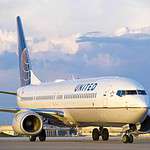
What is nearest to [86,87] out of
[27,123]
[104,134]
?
[104,134]

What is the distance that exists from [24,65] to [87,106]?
1546 cm

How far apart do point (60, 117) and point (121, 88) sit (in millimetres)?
7642

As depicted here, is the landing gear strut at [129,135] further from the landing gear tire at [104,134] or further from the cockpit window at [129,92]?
the landing gear tire at [104,134]

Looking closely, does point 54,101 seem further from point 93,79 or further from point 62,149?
point 62,149

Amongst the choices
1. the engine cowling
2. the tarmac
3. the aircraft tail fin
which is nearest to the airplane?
the engine cowling

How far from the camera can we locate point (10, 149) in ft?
92.6

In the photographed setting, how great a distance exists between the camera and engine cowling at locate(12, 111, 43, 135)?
3899 cm

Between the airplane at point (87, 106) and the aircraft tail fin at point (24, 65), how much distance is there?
2.34 metres

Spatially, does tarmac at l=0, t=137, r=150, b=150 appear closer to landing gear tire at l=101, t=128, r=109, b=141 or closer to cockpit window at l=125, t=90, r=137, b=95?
cockpit window at l=125, t=90, r=137, b=95

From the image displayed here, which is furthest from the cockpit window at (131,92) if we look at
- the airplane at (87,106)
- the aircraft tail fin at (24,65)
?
the aircraft tail fin at (24,65)

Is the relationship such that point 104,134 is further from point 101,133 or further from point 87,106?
point 87,106

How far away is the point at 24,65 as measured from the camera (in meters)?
52.7

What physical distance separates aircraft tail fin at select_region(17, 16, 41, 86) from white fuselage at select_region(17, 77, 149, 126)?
198 inches

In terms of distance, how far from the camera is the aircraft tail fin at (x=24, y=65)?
5159 centimetres
